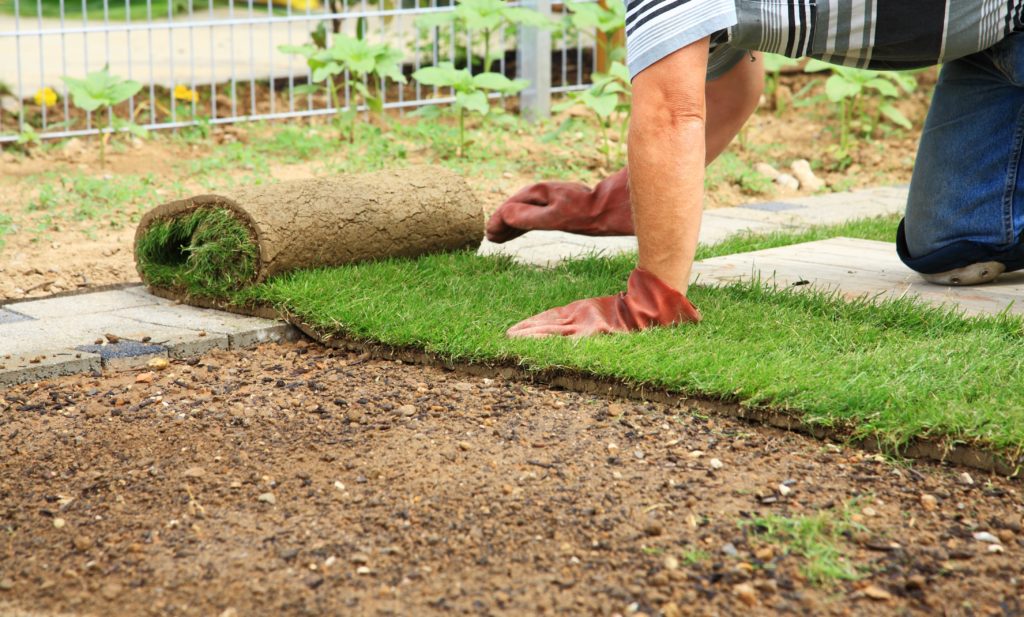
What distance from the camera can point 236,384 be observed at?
2781mm

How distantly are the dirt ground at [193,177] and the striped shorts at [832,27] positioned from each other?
2004 mm

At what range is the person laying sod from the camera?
284 cm

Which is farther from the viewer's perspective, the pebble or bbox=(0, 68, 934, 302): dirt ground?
the pebble

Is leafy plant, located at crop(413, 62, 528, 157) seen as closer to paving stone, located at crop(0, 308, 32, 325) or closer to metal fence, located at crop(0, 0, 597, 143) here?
metal fence, located at crop(0, 0, 597, 143)

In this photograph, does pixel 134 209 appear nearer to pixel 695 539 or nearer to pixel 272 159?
pixel 272 159

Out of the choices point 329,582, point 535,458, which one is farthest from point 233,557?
point 535,458

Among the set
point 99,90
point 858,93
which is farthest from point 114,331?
point 858,93

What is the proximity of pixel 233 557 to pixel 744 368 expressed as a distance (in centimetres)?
118

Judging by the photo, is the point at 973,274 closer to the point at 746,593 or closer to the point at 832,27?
the point at 832,27

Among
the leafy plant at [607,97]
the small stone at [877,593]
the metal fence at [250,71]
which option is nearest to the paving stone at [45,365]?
the small stone at [877,593]

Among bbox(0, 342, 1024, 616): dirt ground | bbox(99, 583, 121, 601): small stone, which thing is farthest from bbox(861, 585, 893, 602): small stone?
bbox(99, 583, 121, 601): small stone

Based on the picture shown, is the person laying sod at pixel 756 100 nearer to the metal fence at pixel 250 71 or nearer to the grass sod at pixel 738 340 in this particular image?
the grass sod at pixel 738 340

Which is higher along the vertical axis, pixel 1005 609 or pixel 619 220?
pixel 619 220

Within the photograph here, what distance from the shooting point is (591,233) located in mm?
3758
